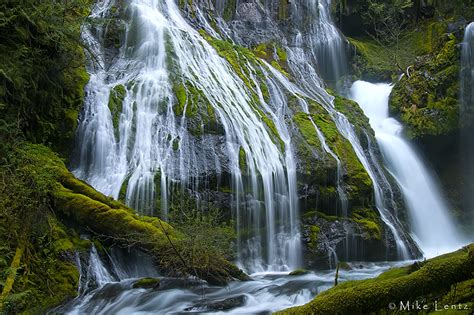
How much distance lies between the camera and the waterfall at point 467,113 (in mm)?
17766

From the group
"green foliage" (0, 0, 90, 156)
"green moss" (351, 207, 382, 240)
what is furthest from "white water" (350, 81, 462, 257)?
"green foliage" (0, 0, 90, 156)

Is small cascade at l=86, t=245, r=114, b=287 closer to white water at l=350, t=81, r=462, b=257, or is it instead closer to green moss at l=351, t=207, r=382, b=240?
green moss at l=351, t=207, r=382, b=240

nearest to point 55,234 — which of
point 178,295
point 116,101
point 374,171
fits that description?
point 178,295

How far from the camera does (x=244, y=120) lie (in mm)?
14297

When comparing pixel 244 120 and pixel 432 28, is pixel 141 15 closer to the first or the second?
pixel 244 120

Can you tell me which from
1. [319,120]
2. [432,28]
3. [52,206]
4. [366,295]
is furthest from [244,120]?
[432,28]

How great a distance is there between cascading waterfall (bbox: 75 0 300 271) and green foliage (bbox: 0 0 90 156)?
2.31ft

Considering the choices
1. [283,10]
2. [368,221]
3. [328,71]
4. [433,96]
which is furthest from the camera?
[283,10]

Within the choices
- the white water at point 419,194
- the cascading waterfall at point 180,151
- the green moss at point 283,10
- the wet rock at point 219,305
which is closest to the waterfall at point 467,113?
the white water at point 419,194

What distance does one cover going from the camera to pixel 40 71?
1082 centimetres

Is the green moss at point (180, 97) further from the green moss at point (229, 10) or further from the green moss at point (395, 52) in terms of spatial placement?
the green moss at point (395, 52)

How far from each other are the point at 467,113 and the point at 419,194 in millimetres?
4132

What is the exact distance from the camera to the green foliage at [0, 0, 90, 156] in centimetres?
952

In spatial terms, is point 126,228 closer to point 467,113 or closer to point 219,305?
point 219,305
